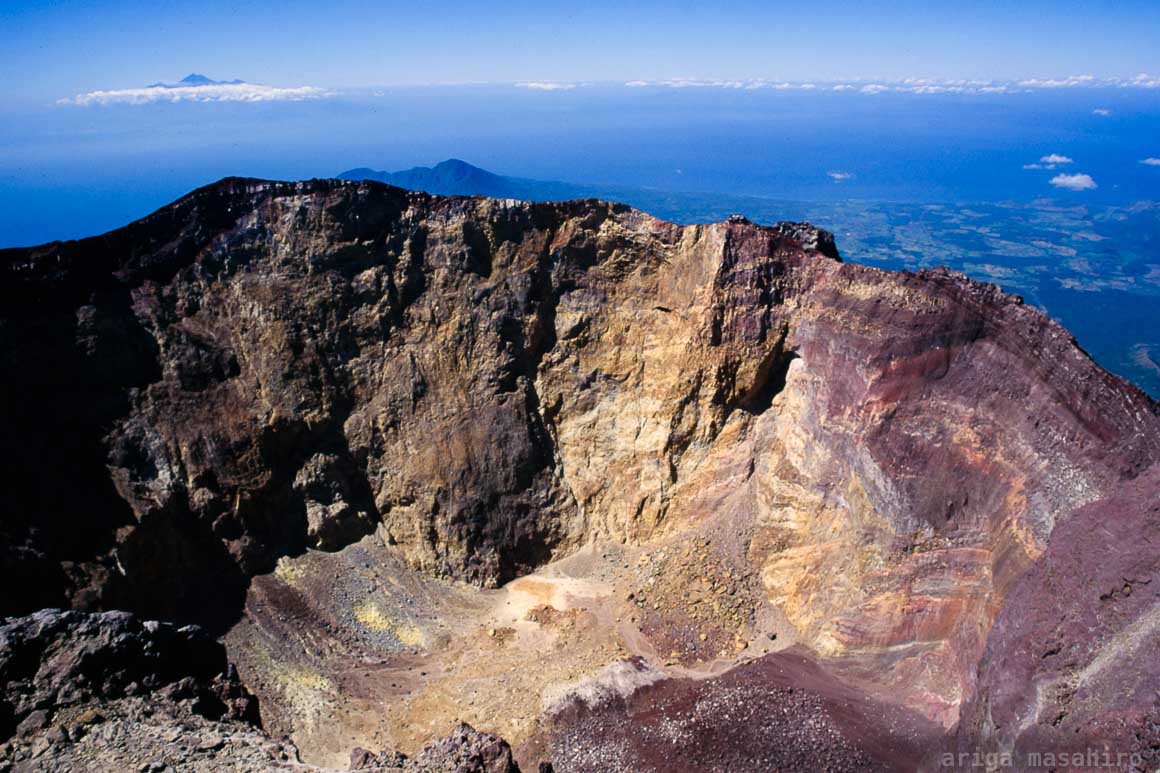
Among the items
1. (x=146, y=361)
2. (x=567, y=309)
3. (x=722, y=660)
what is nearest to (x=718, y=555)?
(x=722, y=660)

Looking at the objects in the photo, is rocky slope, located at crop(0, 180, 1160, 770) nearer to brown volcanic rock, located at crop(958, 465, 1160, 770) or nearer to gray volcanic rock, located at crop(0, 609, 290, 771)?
brown volcanic rock, located at crop(958, 465, 1160, 770)

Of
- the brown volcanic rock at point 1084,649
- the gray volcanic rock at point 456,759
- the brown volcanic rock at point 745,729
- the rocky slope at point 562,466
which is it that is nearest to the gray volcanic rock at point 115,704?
the gray volcanic rock at point 456,759

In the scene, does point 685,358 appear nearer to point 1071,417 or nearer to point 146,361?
point 1071,417

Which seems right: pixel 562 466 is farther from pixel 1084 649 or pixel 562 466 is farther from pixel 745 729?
pixel 1084 649

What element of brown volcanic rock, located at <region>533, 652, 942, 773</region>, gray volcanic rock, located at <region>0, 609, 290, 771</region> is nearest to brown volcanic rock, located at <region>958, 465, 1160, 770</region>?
brown volcanic rock, located at <region>533, 652, 942, 773</region>

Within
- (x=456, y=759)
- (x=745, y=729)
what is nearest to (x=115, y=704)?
(x=456, y=759)

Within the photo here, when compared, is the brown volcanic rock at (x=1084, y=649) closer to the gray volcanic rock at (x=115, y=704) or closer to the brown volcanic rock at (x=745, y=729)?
the brown volcanic rock at (x=745, y=729)

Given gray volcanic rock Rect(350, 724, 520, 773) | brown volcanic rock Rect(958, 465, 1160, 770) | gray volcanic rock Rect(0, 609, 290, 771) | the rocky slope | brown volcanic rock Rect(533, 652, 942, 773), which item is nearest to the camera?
gray volcanic rock Rect(0, 609, 290, 771)

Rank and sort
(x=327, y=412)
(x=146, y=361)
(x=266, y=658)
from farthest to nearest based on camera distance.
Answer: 1. (x=327, y=412)
2. (x=146, y=361)
3. (x=266, y=658)
